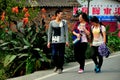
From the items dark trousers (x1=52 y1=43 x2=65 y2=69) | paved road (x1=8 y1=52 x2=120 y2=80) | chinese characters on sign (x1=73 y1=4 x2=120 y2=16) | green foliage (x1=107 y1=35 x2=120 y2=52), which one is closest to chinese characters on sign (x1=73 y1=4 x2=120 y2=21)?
chinese characters on sign (x1=73 y1=4 x2=120 y2=16)

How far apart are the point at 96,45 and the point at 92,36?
27 centimetres

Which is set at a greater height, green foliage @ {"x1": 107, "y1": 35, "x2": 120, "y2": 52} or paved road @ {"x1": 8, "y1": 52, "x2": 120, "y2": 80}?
paved road @ {"x1": 8, "y1": 52, "x2": 120, "y2": 80}

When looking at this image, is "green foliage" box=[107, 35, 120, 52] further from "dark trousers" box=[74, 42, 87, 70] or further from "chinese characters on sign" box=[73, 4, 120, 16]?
"chinese characters on sign" box=[73, 4, 120, 16]

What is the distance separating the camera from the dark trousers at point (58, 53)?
1276 cm

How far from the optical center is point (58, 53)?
1284 centimetres

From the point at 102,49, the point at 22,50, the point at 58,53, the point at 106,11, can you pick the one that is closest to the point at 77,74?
the point at 58,53

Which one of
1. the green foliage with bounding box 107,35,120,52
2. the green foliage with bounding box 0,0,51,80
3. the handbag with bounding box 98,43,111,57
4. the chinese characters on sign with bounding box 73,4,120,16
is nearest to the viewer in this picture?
the handbag with bounding box 98,43,111,57

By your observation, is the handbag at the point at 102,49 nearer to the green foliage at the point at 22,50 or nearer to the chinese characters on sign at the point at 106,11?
the green foliage at the point at 22,50

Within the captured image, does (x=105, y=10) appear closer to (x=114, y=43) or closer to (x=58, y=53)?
(x=114, y=43)

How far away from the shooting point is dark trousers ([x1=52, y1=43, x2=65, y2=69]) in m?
12.8

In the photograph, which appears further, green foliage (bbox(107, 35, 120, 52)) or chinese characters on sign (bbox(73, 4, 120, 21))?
chinese characters on sign (bbox(73, 4, 120, 21))

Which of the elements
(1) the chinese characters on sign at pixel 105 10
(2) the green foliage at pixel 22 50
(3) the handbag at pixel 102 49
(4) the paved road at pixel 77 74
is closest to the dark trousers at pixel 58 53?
(4) the paved road at pixel 77 74

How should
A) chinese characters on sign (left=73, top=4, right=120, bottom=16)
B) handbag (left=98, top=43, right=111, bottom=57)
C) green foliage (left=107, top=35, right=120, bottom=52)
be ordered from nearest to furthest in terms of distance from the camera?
handbag (left=98, top=43, right=111, bottom=57) → green foliage (left=107, top=35, right=120, bottom=52) → chinese characters on sign (left=73, top=4, right=120, bottom=16)

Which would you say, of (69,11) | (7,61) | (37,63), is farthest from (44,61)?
(69,11)
